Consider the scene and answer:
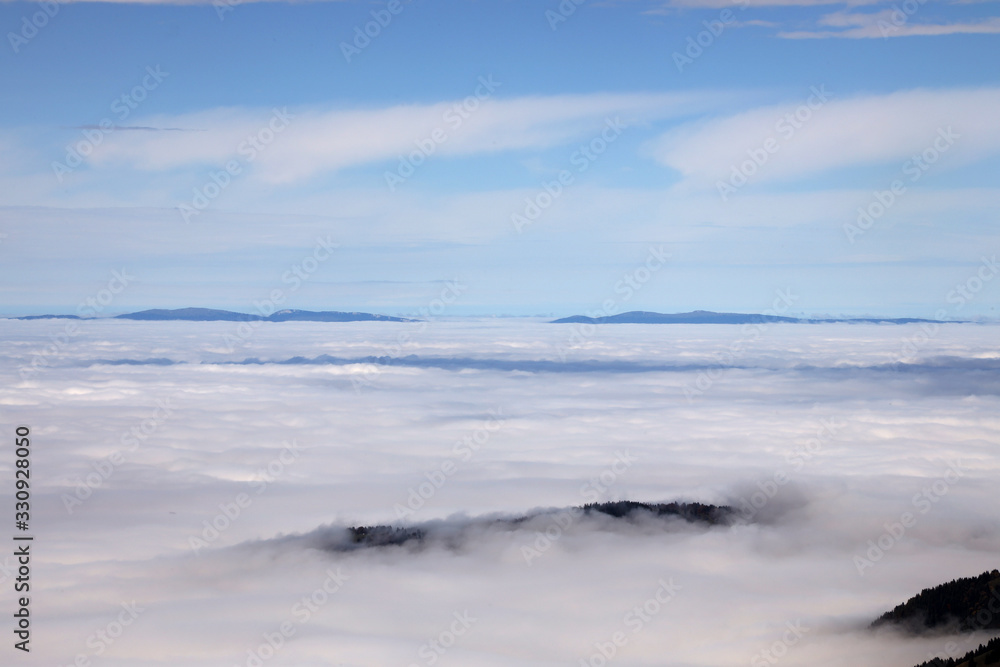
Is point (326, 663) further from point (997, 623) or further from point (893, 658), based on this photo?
point (997, 623)

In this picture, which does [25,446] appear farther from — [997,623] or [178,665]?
[997,623]

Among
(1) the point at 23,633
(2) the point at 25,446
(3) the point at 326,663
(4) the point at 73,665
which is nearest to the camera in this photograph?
(1) the point at 23,633

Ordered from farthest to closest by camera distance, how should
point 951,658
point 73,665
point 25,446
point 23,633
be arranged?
point 73,665 < point 951,658 < point 25,446 < point 23,633

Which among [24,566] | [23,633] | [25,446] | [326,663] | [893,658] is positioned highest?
[25,446]

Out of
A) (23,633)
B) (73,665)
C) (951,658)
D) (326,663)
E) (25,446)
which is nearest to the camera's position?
(23,633)

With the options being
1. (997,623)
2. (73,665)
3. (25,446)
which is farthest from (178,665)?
(997,623)

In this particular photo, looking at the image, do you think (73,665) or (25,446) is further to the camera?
(73,665)

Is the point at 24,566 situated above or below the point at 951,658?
above

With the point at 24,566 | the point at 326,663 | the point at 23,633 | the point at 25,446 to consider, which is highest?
the point at 25,446

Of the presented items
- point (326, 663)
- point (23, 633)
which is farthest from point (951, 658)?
point (23, 633)
